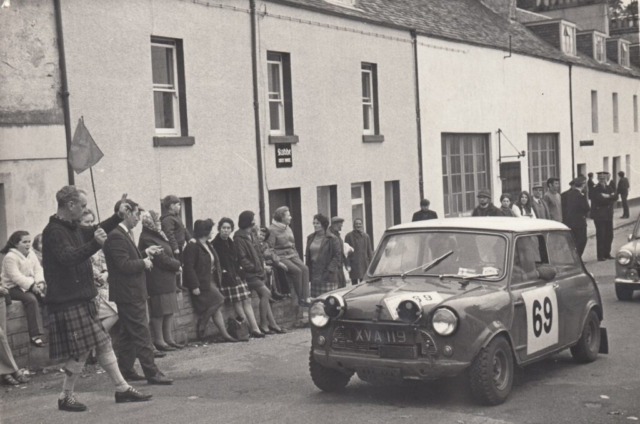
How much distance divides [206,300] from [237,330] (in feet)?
2.12

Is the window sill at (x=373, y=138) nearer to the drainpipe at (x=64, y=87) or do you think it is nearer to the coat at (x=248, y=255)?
the coat at (x=248, y=255)

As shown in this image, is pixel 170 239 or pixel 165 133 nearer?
pixel 170 239

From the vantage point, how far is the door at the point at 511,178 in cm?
2894

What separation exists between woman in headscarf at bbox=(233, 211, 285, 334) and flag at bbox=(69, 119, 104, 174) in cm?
223

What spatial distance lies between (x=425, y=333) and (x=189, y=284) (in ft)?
16.3

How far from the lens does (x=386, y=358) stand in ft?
25.8

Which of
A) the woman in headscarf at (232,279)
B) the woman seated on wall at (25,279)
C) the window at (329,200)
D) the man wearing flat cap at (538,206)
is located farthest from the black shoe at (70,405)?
the man wearing flat cap at (538,206)

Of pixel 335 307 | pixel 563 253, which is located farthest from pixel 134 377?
pixel 563 253

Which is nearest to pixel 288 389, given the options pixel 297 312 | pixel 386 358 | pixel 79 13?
pixel 386 358

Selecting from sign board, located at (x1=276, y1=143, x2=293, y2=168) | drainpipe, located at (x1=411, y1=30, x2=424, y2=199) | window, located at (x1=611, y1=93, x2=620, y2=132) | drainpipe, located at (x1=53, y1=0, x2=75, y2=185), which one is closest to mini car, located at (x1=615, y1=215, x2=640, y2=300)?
sign board, located at (x1=276, y1=143, x2=293, y2=168)

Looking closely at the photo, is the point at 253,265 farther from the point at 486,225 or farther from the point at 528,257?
the point at 528,257

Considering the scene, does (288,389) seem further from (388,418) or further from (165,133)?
(165,133)

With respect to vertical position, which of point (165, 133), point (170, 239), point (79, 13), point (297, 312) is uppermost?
point (79, 13)

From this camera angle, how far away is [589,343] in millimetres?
9898
